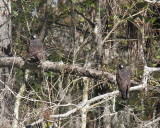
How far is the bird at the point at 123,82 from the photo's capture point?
655cm

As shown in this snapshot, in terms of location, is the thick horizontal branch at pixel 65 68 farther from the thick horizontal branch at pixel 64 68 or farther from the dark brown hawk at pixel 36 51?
the dark brown hawk at pixel 36 51

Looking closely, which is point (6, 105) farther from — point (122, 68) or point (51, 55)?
point (51, 55)

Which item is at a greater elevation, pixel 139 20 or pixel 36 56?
pixel 139 20

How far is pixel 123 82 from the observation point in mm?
6664

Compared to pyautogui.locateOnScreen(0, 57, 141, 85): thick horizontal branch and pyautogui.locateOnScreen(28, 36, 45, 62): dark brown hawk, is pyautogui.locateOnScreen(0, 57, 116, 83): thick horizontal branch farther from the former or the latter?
pyautogui.locateOnScreen(28, 36, 45, 62): dark brown hawk

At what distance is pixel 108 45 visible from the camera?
32.5ft

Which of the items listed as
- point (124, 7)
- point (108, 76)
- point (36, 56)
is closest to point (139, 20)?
point (124, 7)

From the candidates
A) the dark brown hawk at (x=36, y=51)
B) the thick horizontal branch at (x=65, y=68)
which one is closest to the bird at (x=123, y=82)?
the thick horizontal branch at (x=65, y=68)

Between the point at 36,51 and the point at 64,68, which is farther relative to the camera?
the point at 64,68

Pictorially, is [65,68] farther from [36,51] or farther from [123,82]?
[123,82]

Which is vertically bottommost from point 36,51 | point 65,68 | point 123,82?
point 123,82

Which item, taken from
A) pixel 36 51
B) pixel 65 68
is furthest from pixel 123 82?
pixel 36 51

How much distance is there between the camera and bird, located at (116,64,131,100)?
6551mm

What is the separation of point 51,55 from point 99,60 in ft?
6.26
